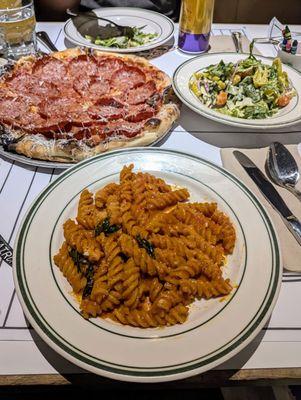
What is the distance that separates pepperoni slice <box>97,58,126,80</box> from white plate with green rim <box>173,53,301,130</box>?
12.3 inches

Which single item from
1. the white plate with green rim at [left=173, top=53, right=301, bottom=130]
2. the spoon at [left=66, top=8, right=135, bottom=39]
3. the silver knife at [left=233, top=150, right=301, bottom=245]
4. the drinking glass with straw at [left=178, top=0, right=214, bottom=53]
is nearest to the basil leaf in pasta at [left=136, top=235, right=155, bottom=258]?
the silver knife at [left=233, top=150, right=301, bottom=245]

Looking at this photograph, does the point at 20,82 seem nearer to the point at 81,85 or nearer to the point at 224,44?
the point at 81,85

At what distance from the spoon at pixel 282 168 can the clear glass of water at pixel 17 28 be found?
1337 millimetres

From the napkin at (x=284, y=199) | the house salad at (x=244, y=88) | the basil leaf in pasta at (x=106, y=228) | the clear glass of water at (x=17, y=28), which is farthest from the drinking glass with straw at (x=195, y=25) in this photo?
the basil leaf in pasta at (x=106, y=228)

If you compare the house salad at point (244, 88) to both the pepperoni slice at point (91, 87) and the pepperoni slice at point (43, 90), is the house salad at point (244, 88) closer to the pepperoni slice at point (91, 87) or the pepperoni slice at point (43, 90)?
the pepperoni slice at point (91, 87)

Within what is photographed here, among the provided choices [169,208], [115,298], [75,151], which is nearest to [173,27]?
[75,151]

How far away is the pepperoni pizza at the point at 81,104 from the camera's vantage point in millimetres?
1442

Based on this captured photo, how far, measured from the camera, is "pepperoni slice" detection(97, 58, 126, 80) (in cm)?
191

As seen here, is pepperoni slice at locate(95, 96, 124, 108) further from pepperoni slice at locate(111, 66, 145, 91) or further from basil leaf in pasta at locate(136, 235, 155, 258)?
basil leaf in pasta at locate(136, 235, 155, 258)

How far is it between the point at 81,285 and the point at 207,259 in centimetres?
32

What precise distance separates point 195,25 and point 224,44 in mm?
250

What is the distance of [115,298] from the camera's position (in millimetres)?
945

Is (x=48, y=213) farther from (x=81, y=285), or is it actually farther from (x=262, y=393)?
(x=262, y=393)

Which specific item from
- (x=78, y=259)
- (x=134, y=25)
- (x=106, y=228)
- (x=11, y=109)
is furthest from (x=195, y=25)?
(x=78, y=259)
